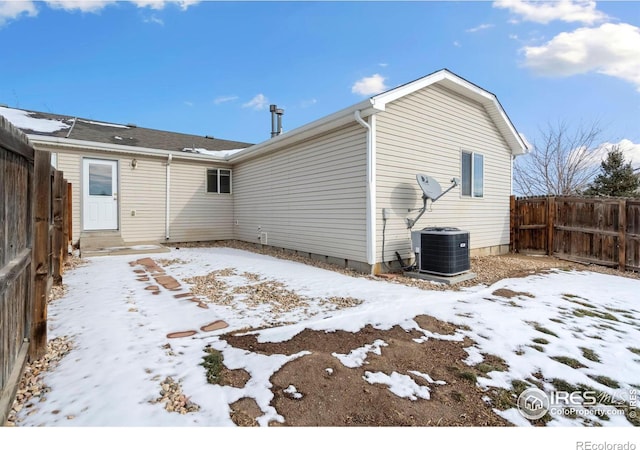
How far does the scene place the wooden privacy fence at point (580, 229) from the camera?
6691 mm

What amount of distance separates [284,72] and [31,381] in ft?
33.6

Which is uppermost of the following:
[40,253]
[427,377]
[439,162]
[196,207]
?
[439,162]

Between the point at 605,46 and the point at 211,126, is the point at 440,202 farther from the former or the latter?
the point at 211,126

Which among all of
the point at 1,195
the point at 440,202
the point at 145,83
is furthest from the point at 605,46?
the point at 145,83

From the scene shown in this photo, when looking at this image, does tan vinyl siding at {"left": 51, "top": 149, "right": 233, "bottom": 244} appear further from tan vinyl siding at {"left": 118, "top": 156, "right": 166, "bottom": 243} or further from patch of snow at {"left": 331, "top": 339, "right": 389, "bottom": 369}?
patch of snow at {"left": 331, "top": 339, "right": 389, "bottom": 369}

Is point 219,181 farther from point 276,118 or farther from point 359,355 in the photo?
point 359,355

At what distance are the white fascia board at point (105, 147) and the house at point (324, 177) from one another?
30mm

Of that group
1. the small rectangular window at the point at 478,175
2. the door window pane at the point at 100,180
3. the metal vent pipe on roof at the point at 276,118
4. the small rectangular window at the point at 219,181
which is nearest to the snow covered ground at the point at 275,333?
the small rectangular window at the point at 478,175

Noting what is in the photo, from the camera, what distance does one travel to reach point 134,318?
334 cm

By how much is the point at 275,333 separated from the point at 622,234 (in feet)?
26.5

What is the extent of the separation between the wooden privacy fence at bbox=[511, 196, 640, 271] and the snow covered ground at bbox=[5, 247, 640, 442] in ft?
5.67

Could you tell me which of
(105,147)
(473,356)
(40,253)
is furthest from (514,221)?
(105,147)

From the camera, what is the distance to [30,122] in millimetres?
9477

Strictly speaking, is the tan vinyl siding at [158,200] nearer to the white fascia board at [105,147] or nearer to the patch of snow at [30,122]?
the white fascia board at [105,147]
